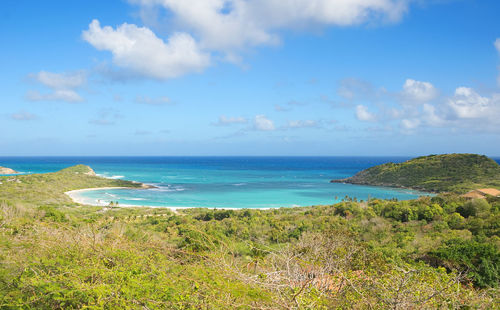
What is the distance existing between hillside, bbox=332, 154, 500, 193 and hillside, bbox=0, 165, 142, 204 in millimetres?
50989

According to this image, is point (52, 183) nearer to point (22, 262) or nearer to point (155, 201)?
point (155, 201)

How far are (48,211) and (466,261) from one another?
20310 millimetres

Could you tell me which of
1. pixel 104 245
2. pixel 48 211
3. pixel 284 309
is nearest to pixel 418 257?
pixel 284 309

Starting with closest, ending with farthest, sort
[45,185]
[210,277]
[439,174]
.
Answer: [210,277], [45,185], [439,174]

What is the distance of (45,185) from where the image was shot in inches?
1779

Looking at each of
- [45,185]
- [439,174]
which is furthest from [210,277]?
[439,174]

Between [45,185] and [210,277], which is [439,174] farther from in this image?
[45,185]

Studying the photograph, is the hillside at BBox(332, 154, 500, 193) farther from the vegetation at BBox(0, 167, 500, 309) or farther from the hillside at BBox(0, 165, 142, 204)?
the vegetation at BBox(0, 167, 500, 309)

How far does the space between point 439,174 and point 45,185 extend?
7072 cm

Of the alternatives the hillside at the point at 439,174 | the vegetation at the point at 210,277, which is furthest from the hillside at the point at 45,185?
the hillside at the point at 439,174

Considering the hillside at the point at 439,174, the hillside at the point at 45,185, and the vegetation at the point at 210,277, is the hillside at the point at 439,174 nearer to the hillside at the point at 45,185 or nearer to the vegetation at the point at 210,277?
the hillside at the point at 45,185

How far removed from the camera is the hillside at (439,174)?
53.8 metres

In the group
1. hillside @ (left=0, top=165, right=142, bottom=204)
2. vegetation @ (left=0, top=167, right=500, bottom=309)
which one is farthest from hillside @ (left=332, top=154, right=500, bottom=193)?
vegetation @ (left=0, top=167, right=500, bottom=309)

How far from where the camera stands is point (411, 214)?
63.2ft
